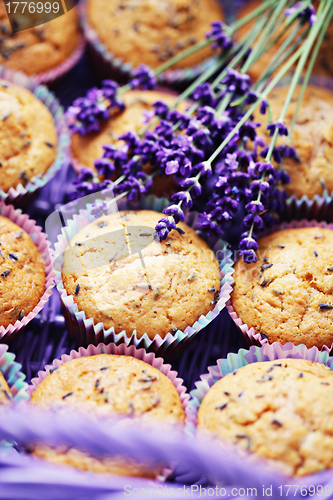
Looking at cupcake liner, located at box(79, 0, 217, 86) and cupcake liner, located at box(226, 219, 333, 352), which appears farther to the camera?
cupcake liner, located at box(79, 0, 217, 86)

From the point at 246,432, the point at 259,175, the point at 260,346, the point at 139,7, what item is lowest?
the point at 260,346

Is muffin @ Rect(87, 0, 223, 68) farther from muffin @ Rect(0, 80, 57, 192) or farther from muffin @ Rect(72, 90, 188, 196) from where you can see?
muffin @ Rect(0, 80, 57, 192)

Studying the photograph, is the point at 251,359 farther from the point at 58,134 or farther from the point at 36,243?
the point at 58,134

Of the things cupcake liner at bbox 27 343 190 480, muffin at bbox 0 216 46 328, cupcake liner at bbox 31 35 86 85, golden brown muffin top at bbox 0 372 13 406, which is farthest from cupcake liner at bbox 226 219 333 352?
cupcake liner at bbox 31 35 86 85

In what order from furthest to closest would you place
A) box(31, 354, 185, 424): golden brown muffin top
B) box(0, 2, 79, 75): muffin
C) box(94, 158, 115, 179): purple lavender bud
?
box(0, 2, 79, 75): muffin
box(94, 158, 115, 179): purple lavender bud
box(31, 354, 185, 424): golden brown muffin top

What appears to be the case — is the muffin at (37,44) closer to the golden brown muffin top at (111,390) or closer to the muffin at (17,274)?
the muffin at (17,274)

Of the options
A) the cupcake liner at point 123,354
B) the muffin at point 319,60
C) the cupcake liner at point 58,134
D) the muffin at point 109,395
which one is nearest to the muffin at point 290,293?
the cupcake liner at point 123,354

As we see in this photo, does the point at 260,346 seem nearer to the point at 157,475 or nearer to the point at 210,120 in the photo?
the point at 157,475

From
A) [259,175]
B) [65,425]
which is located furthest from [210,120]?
[65,425]
